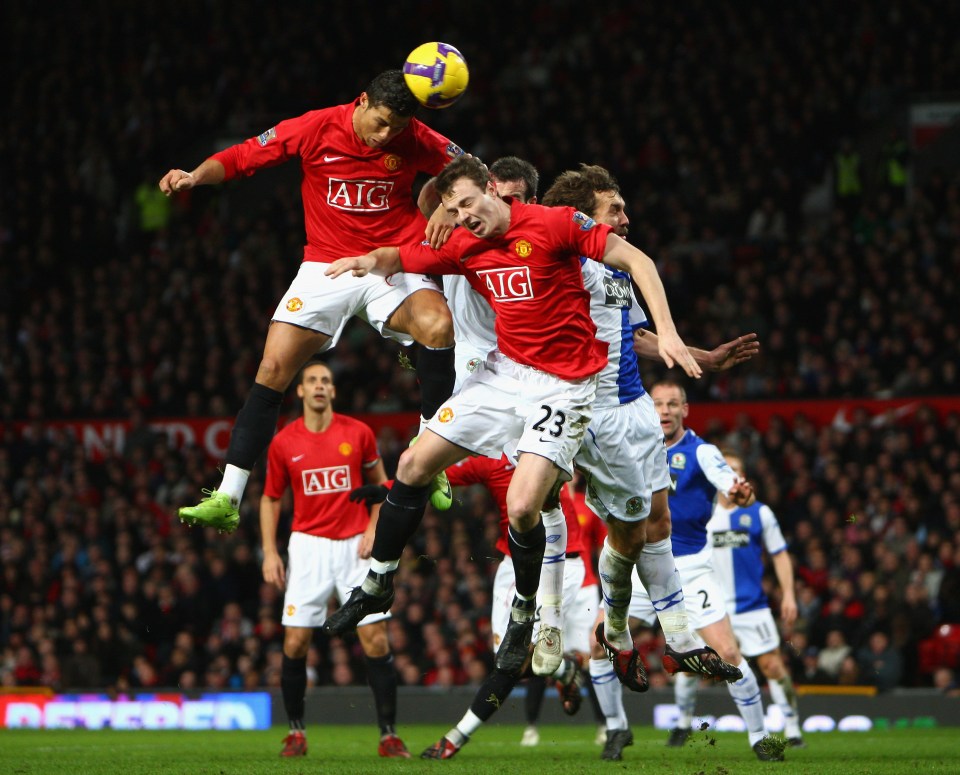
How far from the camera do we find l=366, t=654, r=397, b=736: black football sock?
422 inches

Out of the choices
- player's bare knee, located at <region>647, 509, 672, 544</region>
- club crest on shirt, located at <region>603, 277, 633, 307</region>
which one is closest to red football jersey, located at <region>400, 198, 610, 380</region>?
club crest on shirt, located at <region>603, 277, 633, 307</region>

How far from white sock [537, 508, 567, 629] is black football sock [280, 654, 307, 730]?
2.99m

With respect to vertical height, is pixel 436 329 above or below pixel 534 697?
above

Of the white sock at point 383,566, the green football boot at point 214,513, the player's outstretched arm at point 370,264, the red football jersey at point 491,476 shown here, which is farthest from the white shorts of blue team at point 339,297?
the red football jersey at point 491,476

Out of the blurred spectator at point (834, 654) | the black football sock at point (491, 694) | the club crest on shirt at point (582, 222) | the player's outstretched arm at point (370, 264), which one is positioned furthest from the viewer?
the blurred spectator at point (834, 654)

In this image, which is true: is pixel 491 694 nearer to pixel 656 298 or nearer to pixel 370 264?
pixel 370 264

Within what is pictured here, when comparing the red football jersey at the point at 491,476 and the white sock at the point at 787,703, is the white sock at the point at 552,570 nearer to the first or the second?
the red football jersey at the point at 491,476

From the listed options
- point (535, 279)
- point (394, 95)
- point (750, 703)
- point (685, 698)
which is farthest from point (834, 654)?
point (394, 95)

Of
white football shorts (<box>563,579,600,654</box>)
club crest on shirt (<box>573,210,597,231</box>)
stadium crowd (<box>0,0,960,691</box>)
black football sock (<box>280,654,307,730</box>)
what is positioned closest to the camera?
club crest on shirt (<box>573,210,597,231</box>)

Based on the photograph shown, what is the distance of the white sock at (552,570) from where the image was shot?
27.1 ft

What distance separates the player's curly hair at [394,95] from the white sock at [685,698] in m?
5.91

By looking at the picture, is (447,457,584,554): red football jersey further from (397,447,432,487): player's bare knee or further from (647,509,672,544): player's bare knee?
(397,447,432,487): player's bare knee

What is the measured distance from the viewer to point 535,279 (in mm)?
7492

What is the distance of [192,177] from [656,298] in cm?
271
